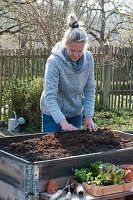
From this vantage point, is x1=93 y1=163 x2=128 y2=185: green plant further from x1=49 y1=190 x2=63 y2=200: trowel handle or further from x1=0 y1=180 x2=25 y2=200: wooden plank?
Answer: x1=0 y1=180 x2=25 y2=200: wooden plank

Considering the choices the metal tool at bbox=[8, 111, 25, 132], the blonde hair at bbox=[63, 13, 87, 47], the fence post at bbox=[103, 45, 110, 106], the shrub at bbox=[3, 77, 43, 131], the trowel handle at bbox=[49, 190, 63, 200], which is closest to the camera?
the trowel handle at bbox=[49, 190, 63, 200]

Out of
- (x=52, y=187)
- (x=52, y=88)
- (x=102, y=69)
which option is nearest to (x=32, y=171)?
(x=52, y=187)

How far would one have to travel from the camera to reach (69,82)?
3211 mm

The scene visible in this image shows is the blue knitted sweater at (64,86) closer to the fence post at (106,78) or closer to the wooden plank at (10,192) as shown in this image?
the wooden plank at (10,192)

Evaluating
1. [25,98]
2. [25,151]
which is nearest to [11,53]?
[25,98]

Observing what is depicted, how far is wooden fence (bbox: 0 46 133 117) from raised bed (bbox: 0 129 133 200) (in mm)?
5808

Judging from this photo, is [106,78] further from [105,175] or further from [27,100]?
[105,175]

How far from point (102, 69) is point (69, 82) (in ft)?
22.5

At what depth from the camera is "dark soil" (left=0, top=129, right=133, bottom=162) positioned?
259 cm

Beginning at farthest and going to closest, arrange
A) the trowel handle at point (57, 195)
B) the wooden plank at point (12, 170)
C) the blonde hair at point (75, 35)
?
the blonde hair at point (75, 35)
the wooden plank at point (12, 170)
the trowel handle at point (57, 195)

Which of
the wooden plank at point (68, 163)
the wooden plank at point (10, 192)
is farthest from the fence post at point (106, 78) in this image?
the wooden plank at point (10, 192)

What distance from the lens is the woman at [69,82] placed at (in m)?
3.01

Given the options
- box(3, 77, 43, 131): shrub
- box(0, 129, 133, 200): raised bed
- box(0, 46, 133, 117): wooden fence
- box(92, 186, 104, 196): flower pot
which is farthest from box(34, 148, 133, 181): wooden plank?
box(0, 46, 133, 117): wooden fence

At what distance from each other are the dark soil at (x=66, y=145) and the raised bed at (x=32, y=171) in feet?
0.48
